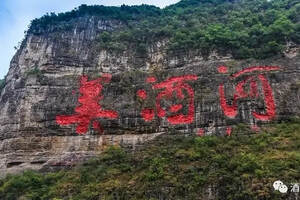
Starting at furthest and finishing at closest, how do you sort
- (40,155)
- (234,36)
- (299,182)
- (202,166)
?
(234,36) < (40,155) < (202,166) < (299,182)

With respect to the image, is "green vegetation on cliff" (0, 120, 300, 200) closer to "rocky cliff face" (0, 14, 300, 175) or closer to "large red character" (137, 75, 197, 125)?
"rocky cliff face" (0, 14, 300, 175)

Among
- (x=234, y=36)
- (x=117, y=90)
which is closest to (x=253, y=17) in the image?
(x=234, y=36)

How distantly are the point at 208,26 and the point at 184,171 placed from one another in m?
10.8

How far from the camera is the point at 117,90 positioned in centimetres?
2073

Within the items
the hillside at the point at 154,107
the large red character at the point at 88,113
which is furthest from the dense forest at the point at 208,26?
the large red character at the point at 88,113

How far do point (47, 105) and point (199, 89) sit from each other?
24.2ft

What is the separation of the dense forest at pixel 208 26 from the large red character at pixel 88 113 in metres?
3.57

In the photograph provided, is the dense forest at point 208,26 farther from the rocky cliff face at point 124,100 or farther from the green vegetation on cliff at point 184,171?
the green vegetation on cliff at point 184,171

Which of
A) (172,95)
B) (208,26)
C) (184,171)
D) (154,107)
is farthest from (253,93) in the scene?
(208,26)

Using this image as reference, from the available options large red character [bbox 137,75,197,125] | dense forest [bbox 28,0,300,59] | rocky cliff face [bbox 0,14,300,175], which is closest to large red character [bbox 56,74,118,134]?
rocky cliff face [bbox 0,14,300,175]

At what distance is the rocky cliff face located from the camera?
1862cm

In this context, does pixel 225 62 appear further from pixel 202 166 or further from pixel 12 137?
pixel 12 137

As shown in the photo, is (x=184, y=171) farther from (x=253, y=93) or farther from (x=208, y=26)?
(x=208, y=26)

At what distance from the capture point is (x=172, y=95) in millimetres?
20016
